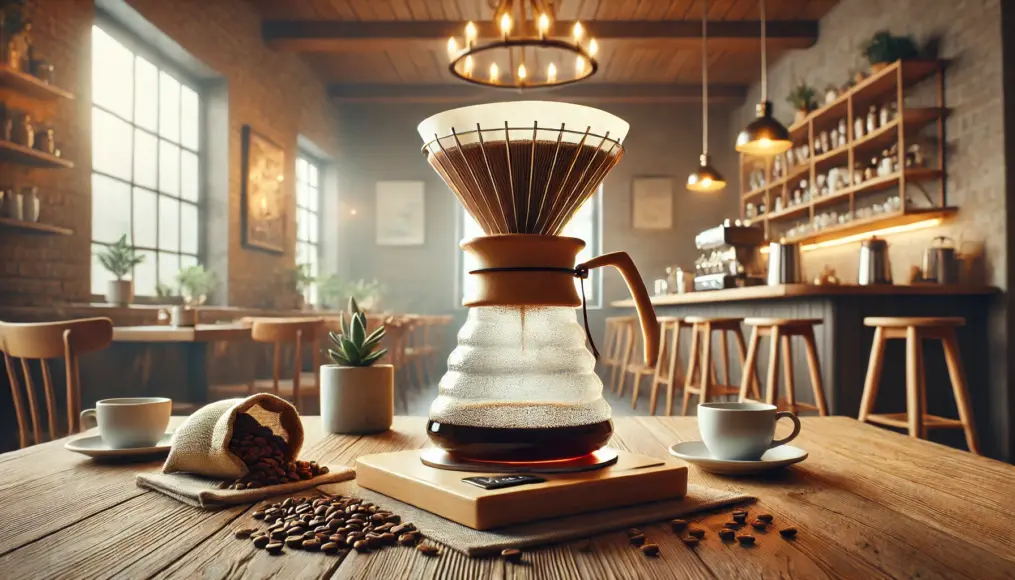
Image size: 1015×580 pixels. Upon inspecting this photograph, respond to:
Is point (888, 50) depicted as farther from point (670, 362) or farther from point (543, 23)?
point (543, 23)

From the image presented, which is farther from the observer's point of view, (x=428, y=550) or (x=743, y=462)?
(x=743, y=462)

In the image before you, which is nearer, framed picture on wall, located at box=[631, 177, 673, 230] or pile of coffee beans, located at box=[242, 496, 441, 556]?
pile of coffee beans, located at box=[242, 496, 441, 556]

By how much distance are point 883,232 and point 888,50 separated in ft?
4.61

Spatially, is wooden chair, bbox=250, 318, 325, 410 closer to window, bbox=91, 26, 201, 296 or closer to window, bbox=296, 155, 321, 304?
window, bbox=91, 26, 201, 296

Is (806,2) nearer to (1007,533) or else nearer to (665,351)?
(665,351)

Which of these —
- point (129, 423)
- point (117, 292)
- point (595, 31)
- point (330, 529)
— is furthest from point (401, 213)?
point (330, 529)

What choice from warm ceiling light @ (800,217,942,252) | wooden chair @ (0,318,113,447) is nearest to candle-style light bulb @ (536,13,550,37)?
wooden chair @ (0,318,113,447)

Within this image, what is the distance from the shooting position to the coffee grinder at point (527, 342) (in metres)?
0.69

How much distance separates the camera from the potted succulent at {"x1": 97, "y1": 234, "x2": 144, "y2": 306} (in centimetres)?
405

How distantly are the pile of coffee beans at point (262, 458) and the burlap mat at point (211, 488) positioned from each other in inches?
0.6

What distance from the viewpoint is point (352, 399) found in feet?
3.65

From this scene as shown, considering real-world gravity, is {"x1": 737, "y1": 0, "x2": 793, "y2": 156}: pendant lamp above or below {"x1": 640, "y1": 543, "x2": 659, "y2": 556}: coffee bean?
above

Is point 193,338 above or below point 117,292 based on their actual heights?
below

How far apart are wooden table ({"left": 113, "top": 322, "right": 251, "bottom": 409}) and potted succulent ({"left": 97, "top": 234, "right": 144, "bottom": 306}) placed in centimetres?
56
